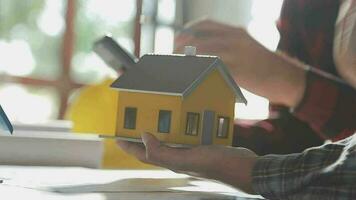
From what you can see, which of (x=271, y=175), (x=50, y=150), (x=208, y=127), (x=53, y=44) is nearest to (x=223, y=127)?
(x=208, y=127)

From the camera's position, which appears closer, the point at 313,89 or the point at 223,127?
the point at 223,127

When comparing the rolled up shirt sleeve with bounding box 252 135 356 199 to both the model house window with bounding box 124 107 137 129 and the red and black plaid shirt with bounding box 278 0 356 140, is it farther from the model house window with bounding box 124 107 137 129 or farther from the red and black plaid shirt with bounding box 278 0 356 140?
the red and black plaid shirt with bounding box 278 0 356 140

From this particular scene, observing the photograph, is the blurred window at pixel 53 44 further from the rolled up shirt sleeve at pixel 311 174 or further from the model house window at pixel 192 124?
the rolled up shirt sleeve at pixel 311 174

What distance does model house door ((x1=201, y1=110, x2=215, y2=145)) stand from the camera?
623 millimetres

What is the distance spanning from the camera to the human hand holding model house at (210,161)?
21.6 inches

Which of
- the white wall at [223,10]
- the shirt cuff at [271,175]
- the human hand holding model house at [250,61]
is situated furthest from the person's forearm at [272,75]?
the white wall at [223,10]

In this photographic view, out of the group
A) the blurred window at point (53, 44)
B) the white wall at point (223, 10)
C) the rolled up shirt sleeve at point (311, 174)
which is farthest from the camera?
the blurred window at point (53, 44)

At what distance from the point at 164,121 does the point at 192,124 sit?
0.03m

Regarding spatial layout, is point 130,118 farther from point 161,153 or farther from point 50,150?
point 50,150

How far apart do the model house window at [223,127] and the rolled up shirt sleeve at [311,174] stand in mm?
106

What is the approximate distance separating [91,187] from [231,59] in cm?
39

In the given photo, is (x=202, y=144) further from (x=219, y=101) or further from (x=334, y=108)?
(x=334, y=108)

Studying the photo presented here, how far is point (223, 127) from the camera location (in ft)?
2.14

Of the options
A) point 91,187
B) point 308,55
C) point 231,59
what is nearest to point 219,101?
point 91,187
